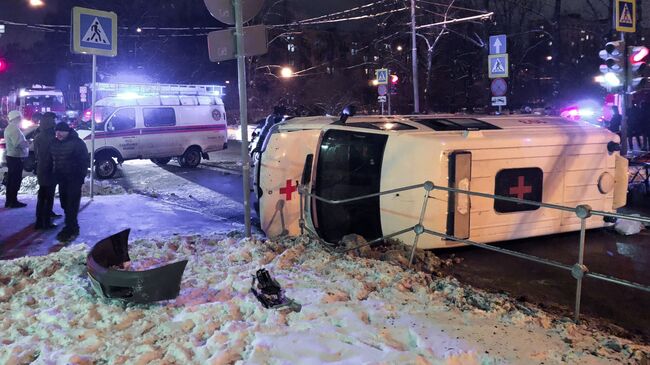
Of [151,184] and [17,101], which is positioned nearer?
[151,184]

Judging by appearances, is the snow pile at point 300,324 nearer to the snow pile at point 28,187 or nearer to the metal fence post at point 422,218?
the metal fence post at point 422,218

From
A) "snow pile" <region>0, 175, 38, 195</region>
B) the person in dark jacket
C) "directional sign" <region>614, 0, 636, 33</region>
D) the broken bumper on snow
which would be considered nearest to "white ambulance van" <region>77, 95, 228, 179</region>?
"snow pile" <region>0, 175, 38, 195</region>

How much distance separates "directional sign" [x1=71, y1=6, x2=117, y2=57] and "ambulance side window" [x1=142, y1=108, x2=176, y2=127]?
279 inches

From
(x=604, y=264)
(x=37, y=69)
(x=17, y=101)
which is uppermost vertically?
(x=37, y=69)

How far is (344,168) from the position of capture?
6535 millimetres

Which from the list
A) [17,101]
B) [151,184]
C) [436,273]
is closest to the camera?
[436,273]

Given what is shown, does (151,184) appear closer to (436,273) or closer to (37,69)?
(436,273)

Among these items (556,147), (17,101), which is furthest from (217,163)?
(17,101)

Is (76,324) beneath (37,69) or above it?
beneath

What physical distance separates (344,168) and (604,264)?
116 inches

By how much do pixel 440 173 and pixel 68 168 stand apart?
5109mm

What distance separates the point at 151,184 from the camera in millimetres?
13672

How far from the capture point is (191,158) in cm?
1753

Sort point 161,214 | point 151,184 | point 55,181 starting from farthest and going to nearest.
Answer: point 151,184 → point 161,214 → point 55,181
